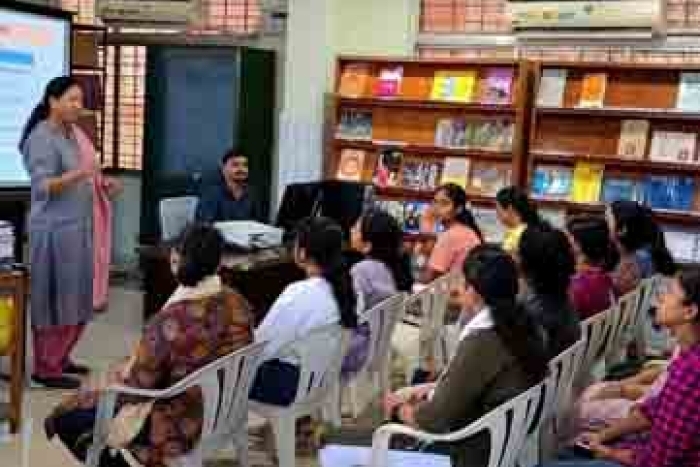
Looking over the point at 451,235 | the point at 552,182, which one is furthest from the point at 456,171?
the point at 451,235

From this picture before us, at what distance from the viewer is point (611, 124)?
21.3 feet

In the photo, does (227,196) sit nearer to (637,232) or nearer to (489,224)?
(489,224)

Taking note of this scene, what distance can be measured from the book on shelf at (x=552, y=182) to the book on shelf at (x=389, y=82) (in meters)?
1.21

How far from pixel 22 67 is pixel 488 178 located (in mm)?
3080

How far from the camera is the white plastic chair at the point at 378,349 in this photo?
3.97 m

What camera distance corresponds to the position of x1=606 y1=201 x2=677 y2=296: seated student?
14.9 ft

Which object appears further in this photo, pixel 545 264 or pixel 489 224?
pixel 489 224

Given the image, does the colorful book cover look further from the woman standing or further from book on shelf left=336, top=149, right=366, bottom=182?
the woman standing

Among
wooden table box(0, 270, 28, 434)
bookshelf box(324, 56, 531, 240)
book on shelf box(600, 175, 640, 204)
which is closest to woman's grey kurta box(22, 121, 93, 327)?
wooden table box(0, 270, 28, 434)

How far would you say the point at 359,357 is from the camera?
4031 millimetres

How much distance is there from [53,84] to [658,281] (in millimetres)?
2936

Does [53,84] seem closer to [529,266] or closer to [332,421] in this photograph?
[332,421]

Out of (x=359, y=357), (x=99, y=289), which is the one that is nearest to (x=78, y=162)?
(x=99, y=289)

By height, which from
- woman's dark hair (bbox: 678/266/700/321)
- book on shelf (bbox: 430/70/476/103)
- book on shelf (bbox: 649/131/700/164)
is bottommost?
woman's dark hair (bbox: 678/266/700/321)
